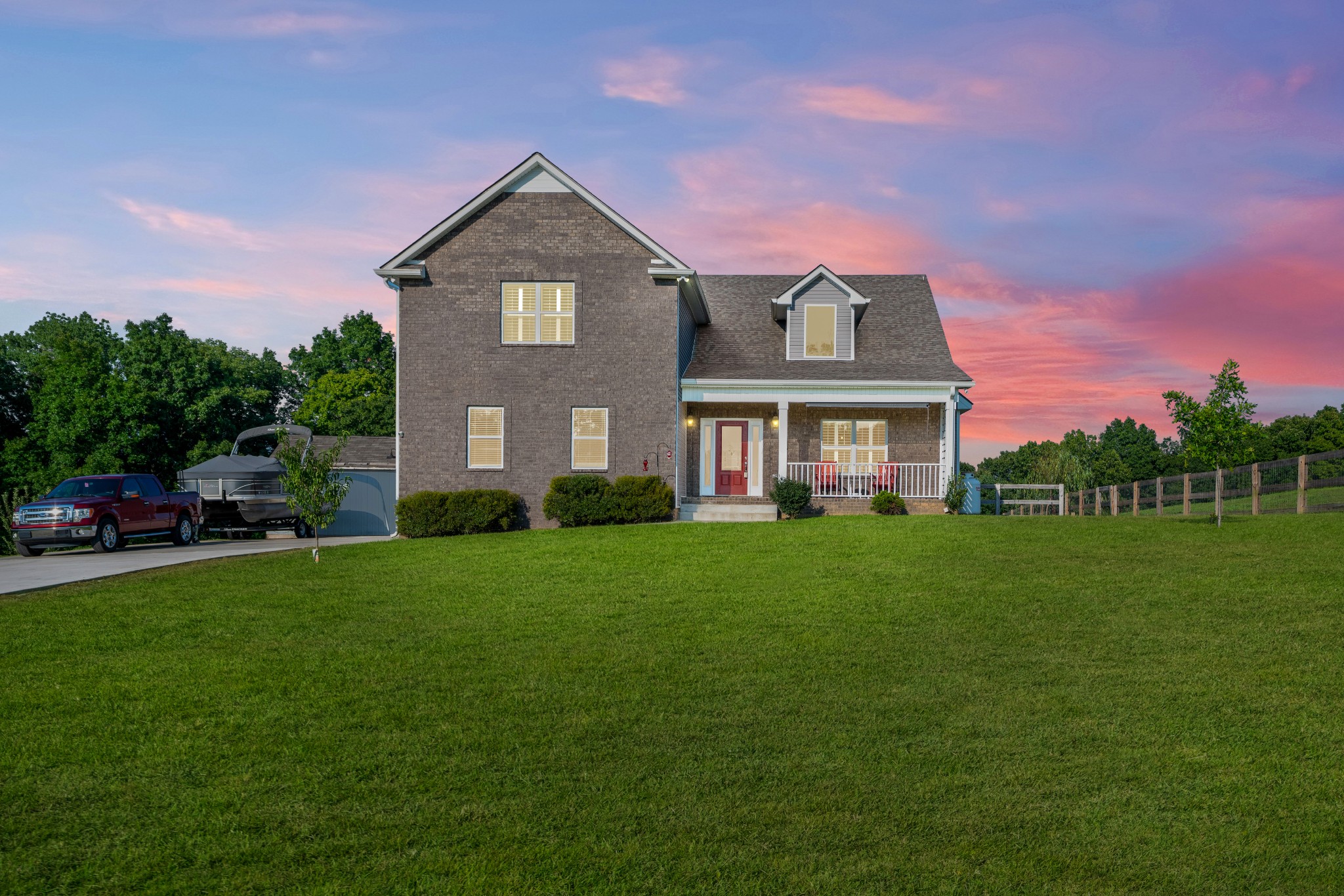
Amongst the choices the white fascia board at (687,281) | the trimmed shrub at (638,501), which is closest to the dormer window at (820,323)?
the white fascia board at (687,281)

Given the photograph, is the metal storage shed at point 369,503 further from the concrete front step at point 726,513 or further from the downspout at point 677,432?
the concrete front step at point 726,513

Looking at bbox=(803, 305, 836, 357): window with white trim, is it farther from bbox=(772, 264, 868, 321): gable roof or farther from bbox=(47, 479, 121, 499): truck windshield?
bbox=(47, 479, 121, 499): truck windshield

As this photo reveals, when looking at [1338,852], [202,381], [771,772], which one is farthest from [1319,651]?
[202,381]

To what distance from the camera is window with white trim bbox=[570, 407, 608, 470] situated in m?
24.6

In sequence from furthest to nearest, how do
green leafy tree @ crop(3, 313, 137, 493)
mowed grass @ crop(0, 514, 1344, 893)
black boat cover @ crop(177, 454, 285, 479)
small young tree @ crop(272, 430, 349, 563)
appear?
green leafy tree @ crop(3, 313, 137, 493), black boat cover @ crop(177, 454, 285, 479), small young tree @ crop(272, 430, 349, 563), mowed grass @ crop(0, 514, 1344, 893)

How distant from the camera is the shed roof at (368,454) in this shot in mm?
32875

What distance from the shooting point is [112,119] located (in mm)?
22000

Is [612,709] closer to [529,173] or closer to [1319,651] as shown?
[1319,651]

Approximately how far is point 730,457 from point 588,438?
4684 mm

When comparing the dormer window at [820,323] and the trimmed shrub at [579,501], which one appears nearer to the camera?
the trimmed shrub at [579,501]

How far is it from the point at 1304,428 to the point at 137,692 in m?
97.0

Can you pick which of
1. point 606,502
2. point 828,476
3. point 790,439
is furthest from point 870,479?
point 606,502

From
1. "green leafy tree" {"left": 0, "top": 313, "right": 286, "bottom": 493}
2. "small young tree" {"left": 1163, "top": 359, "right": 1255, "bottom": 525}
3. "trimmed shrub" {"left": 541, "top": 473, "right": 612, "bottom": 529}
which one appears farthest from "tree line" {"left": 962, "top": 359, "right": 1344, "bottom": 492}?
"green leafy tree" {"left": 0, "top": 313, "right": 286, "bottom": 493}

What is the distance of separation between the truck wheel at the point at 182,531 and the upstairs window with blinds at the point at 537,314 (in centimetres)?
988
